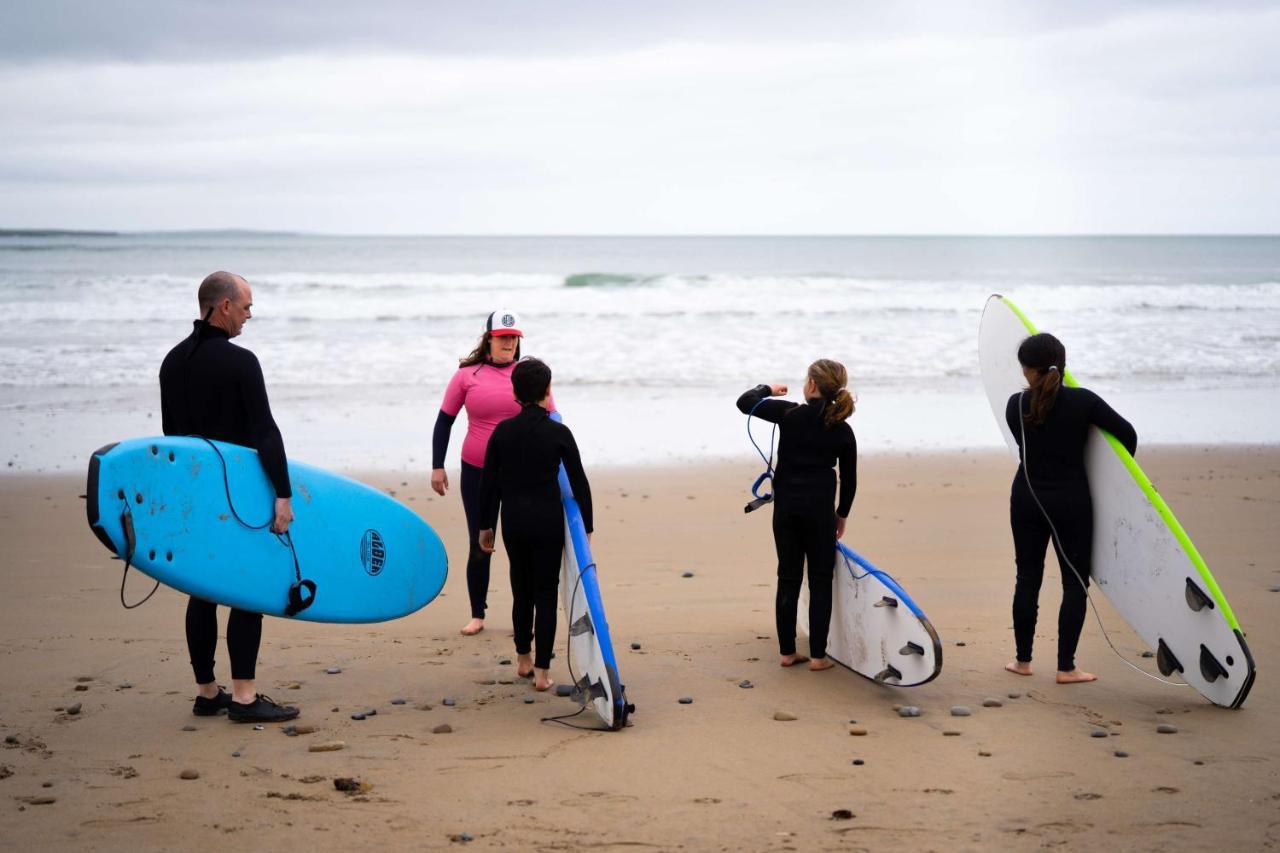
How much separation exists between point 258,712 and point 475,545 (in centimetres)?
146

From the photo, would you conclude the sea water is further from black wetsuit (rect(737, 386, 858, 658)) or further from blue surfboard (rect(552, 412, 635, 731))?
blue surfboard (rect(552, 412, 635, 731))

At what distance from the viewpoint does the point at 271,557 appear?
4.42 metres

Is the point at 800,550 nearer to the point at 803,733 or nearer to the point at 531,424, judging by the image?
the point at 803,733

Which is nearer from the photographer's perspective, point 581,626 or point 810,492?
point 581,626

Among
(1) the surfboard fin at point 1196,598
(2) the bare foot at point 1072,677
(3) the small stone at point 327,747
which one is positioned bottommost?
(3) the small stone at point 327,747

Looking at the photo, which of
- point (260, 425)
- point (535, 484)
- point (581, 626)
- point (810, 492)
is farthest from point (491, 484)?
point (810, 492)

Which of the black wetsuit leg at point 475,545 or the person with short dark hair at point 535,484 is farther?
the black wetsuit leg at point 475,545

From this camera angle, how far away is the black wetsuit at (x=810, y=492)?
4.82 m

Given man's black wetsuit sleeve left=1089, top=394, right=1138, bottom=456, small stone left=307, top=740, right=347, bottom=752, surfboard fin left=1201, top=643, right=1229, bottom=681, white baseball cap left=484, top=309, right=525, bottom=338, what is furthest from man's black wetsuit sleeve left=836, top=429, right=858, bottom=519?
small stone left=307, top=740, right=347, bottom=752

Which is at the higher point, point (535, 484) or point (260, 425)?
point (260, 425)

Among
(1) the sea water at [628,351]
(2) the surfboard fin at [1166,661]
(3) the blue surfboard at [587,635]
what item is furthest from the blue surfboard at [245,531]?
(1) the sea water at [628,351]

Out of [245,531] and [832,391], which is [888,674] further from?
[245,531]

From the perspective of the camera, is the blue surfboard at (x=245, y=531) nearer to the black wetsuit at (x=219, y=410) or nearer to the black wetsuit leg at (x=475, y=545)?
the black wetsuit at (x=219, y=410)

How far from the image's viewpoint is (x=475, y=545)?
555 cm
